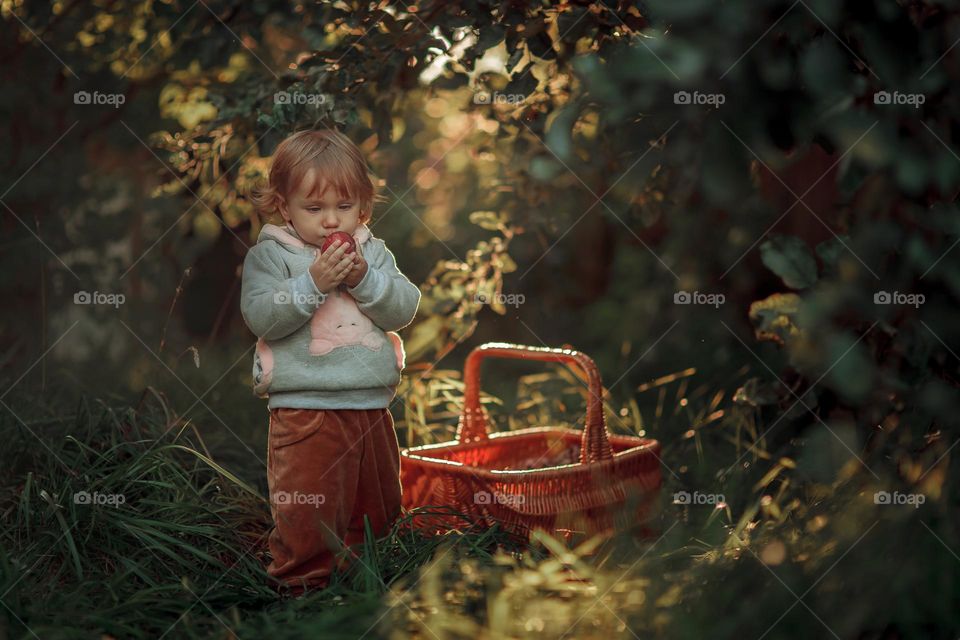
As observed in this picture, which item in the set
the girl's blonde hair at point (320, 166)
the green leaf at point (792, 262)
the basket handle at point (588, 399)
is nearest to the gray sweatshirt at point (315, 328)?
the girl's blonde hair at point (320, 166)

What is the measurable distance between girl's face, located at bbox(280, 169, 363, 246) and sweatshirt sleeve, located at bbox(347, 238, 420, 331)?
0.32ft

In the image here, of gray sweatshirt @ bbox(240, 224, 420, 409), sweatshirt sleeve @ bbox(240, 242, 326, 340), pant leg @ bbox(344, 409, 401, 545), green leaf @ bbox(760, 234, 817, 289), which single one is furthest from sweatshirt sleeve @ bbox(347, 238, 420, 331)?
green leaf @ bbox(760, 234, 817, 289)

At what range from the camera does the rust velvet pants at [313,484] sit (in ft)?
7.34

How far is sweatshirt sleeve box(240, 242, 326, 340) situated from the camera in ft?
7.24

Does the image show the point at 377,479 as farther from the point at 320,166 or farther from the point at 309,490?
the point at 320,166

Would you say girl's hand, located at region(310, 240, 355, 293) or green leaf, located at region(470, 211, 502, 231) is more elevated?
green leaf, located at region(470, 211, 502, 231)

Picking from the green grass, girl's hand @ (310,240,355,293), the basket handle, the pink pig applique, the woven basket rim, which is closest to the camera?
the green grass

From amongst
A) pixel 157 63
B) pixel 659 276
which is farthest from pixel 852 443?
pixel 659 276

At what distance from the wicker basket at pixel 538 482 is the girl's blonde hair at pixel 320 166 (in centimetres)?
68

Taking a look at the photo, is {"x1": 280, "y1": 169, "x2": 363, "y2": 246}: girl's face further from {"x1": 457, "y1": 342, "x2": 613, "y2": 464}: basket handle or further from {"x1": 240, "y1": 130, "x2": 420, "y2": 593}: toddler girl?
{"x1": 457, "y1": 342, "x2": 613, "y2": 464}: basket handle

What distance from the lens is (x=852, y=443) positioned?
1832 millimetres

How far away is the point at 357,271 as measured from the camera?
224 cm

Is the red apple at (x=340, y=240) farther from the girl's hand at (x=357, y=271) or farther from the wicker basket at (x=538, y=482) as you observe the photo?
the wicker basket at (x=538, y=482)

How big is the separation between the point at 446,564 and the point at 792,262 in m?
1.02
